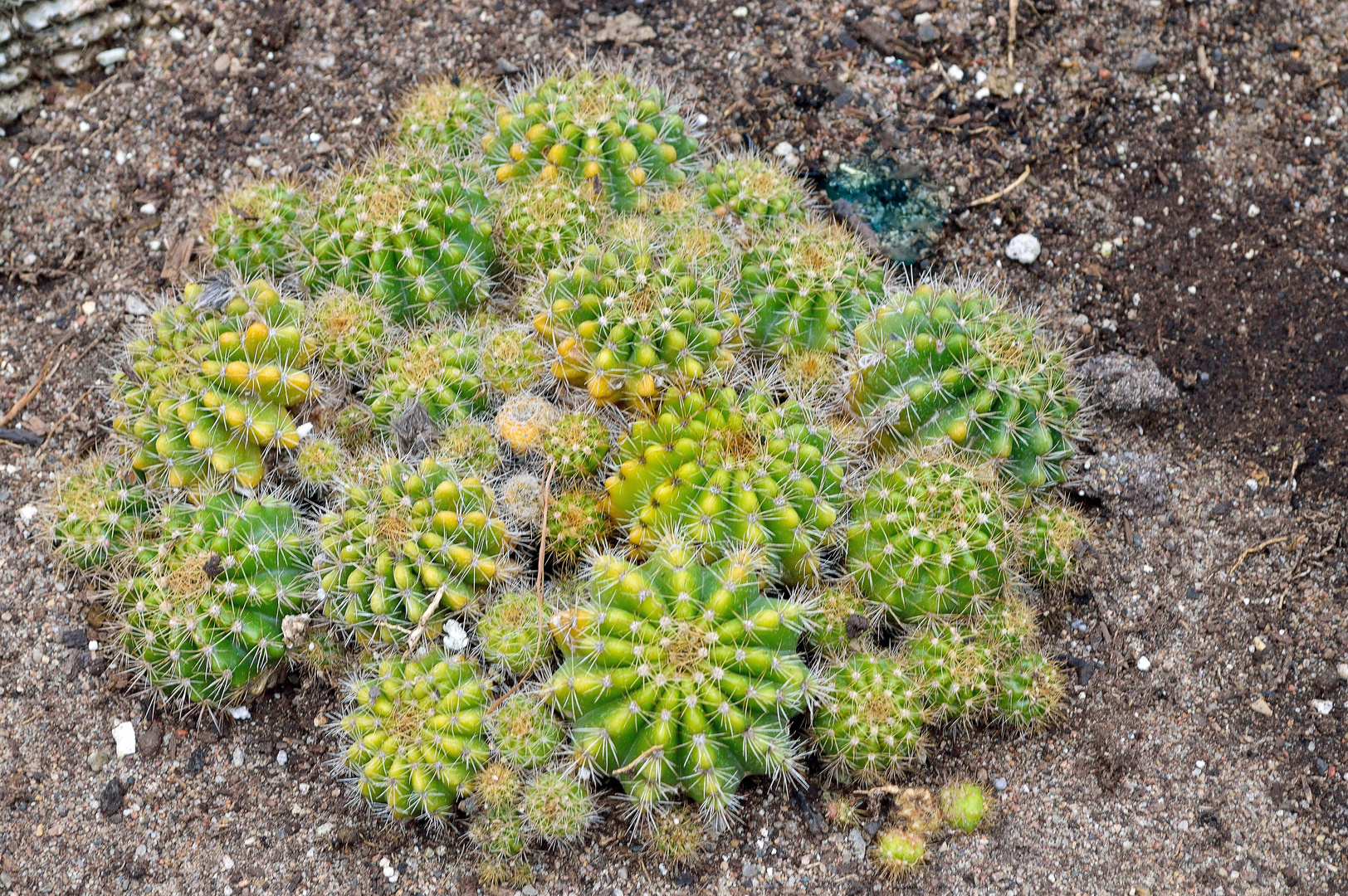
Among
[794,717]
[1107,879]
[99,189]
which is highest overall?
[99,189]

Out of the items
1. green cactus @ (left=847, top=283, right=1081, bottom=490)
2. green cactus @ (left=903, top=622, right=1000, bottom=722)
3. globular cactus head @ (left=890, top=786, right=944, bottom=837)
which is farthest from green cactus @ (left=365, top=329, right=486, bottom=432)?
globular cactus head @ (left=890, top=786, right=944, bottom=837)

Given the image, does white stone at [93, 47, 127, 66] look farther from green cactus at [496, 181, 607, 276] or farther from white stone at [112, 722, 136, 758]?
white stone at [112, 722, 136, 758]

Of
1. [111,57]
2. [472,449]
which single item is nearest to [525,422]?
[472,449]

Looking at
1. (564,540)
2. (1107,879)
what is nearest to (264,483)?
(564,540)

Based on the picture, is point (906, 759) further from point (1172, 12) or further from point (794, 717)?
point (1172, 12)

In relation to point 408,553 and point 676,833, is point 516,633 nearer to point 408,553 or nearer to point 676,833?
point 408,553
